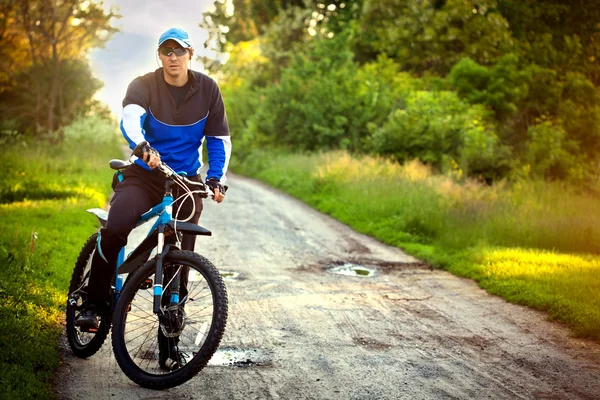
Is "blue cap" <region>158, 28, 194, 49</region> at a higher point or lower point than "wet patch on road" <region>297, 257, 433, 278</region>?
higher

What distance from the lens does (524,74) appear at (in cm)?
2986

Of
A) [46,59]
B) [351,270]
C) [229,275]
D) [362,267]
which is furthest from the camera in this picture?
[46,59]

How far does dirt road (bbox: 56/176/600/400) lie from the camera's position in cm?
457

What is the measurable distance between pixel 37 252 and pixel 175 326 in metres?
4.03

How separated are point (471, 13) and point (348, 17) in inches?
354

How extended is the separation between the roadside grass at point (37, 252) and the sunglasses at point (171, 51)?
226cm

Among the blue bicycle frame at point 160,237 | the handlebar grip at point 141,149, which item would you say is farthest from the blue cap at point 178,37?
the blue bicycle frame at point 160,237

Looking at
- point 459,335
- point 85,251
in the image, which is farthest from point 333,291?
point 85,251

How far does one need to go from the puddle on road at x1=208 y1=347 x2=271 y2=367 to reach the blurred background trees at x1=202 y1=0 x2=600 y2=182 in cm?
1671

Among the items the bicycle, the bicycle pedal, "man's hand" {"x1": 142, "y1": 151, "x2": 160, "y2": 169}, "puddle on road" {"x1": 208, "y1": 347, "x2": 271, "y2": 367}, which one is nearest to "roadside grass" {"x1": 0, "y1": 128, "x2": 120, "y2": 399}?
the bicycle

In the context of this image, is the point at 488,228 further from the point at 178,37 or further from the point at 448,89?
the point at 448,89

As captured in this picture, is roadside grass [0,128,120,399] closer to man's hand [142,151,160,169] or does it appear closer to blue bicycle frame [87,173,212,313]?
blue bicycle frame [87,173,212,313]

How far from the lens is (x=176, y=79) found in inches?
191

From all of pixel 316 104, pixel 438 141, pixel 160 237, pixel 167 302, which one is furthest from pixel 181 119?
pixel 316 104
